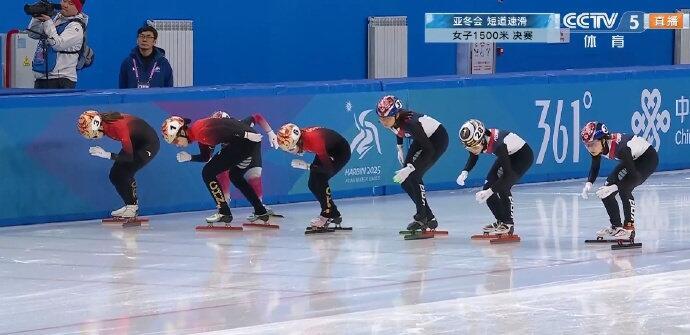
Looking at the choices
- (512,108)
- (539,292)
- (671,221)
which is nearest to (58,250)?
(539,292)

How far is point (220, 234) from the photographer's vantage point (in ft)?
49.2

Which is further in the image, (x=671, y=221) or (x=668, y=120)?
(x=668, y=120)

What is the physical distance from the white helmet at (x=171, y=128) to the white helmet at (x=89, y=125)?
2.06 ft

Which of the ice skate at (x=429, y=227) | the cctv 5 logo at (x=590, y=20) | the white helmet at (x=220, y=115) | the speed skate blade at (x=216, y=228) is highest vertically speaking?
the cctv 5 logo at (x=590, y=20)

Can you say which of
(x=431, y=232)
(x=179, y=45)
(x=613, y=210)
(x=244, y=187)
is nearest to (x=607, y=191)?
(x=613, y=210)

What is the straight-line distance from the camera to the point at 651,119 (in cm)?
2038

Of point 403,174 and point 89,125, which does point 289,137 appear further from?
point 89,125

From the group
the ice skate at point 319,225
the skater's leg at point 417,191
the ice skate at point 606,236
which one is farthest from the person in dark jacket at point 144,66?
the ice skate at point 606,236

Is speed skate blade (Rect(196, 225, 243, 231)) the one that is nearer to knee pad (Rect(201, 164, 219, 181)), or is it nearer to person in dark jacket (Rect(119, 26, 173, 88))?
knee pad (Rect(201, 164, 219, 181))

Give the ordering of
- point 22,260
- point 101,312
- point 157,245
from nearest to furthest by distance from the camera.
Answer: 1. point 101,312
2. point 22,260
3. point 157,245

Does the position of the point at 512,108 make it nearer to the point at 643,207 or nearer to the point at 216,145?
the point at 643,207

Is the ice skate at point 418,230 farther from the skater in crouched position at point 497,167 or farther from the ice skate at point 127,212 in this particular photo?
the ice skate at point 127,212

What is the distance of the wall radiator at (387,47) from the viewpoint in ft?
78.5

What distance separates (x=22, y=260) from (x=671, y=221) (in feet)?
20.4
